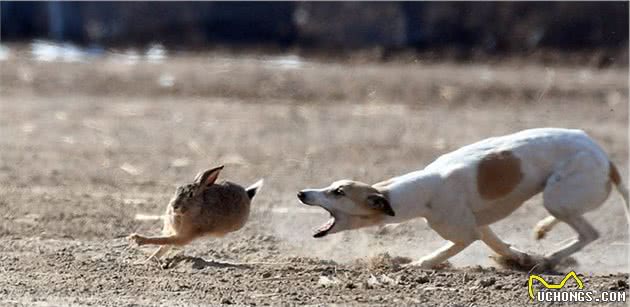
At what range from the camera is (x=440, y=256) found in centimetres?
892

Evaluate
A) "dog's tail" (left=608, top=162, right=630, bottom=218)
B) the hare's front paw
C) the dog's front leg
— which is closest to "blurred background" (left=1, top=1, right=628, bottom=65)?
"dog's tail" (left=608, top=162, right=630, bottom=218)

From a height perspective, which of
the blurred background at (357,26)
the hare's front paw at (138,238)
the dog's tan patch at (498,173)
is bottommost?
the blurred background at (357,26)

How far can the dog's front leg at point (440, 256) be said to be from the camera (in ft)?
29.2

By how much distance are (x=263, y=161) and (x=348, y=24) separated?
8873 mm

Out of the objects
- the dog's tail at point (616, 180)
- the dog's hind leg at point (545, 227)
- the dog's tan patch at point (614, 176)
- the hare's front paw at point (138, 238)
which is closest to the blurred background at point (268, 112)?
the hare's front paw at point (138, 238)

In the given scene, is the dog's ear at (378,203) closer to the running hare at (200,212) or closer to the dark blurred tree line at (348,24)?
the running hare at (200,212)

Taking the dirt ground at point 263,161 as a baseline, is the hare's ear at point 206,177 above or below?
above

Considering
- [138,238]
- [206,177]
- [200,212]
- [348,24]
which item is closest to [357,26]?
[348,24]

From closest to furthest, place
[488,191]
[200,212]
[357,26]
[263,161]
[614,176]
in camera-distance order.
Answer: [200,212] < [488,191] < [614,176] < [263,161] < [357,26]

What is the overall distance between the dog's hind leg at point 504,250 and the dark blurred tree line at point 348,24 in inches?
498

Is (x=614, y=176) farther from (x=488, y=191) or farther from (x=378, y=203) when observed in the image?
(x=378, y=203)

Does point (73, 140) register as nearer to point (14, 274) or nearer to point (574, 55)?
point (14, 274)

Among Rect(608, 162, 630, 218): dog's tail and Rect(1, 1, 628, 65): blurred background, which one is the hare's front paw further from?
Rect(1, 1, 628, 65): blurred background

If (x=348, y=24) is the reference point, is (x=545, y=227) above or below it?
above
